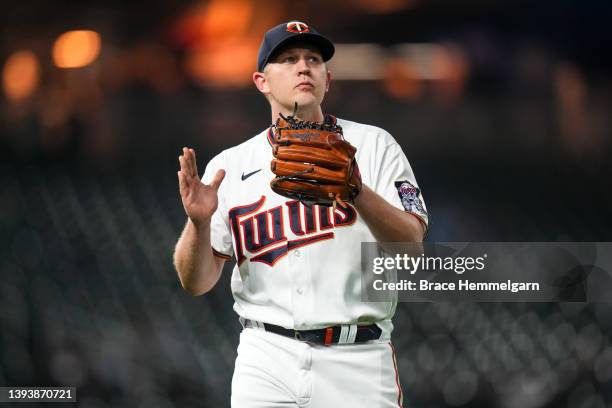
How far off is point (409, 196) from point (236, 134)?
1905 millimetres

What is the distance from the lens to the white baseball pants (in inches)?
61.5

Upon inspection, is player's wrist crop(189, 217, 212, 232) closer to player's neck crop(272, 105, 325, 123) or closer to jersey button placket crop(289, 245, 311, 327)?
jersey button placket crop(289, 245, 311, 327)

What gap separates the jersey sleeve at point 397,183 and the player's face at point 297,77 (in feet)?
0.62

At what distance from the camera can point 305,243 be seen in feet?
5.46

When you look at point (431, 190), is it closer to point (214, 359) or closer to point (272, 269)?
point (214, 359)

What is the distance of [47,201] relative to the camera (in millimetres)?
3406

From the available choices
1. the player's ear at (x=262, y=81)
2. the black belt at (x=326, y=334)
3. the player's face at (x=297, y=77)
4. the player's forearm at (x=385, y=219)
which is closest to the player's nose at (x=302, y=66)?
the player's face at (x=297, y=77)

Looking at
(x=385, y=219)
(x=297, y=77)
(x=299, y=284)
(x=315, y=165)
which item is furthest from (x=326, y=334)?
(x=297, y=77)

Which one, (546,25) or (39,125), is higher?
(546,25)

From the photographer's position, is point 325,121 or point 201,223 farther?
point 325,121

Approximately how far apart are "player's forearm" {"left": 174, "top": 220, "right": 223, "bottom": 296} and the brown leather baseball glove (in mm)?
261

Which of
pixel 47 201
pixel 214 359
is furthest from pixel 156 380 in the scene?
pixel 47 201

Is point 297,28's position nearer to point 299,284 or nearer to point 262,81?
point 262,81

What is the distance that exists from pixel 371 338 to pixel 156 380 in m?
1.70
